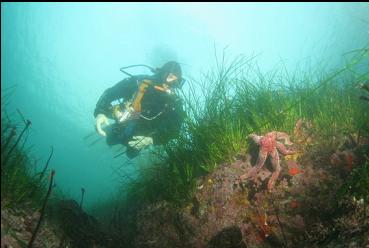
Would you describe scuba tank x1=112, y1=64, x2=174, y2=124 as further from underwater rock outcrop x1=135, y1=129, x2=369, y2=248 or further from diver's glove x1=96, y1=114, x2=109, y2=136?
underwater rock outcrop x1=135, y1=129, x2=369, y2=248

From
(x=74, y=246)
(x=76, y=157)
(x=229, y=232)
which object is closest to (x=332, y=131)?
(x=229, y=232)

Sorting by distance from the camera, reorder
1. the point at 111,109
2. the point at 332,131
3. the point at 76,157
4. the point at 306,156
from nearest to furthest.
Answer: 1. the point at 306,156
2. the point at 332,131
3. the point at 111,109
4. the point at 76,157

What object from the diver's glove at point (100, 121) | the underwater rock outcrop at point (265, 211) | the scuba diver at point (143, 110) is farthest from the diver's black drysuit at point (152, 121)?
the underwater rock outcrop at point (265, 211)

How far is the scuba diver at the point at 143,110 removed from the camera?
276 inches

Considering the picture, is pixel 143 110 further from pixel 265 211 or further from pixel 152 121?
pixel 265 211

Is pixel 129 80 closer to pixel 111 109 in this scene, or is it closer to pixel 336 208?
pixel 111 109

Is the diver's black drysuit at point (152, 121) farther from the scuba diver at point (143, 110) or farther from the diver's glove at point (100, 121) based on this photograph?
the diver's glove at point (100, 121)

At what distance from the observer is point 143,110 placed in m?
8.05

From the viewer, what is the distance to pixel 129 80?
921 centimetres

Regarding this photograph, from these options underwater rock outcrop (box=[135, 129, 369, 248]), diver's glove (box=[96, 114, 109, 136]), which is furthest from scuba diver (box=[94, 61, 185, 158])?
underwater rock outcrop (box=[135, 129, 369, 248])

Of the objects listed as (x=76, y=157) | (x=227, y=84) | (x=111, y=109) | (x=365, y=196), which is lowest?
(x=365, y=196)

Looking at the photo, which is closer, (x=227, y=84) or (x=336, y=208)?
(x=336, y=208)

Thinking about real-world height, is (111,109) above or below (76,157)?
below

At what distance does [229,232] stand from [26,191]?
2888 millimetres
